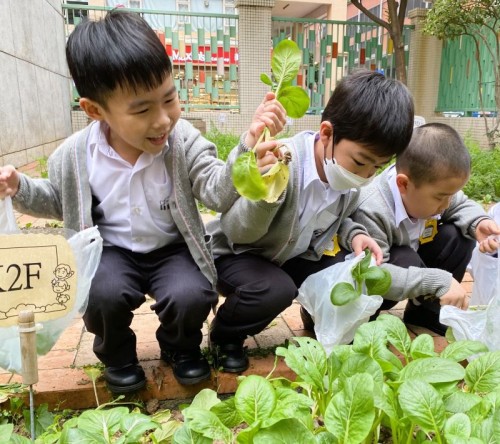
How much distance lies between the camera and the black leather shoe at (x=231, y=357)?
141 cm

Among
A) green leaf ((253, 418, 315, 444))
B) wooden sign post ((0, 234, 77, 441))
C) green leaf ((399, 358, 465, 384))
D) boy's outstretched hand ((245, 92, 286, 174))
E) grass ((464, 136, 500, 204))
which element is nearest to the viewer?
green leaf ((253, 418, 315, 444))

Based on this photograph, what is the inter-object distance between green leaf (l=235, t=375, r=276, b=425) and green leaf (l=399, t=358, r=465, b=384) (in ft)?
0.84

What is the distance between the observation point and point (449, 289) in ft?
4.51

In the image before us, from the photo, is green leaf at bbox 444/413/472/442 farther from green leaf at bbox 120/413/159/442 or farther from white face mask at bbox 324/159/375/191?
white face mask at bbox 324/159/375/191

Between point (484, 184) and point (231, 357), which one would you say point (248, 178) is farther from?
point (484, 184)

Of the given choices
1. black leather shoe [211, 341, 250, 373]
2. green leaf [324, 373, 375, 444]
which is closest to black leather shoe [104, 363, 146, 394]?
black leather shoe [211, 341, 250, 373]

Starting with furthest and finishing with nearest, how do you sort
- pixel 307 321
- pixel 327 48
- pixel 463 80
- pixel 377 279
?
pixel 327 48 → pixel 463 80 → pixel 307 321 → pixel 377 279

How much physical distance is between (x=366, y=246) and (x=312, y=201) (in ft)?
0.70

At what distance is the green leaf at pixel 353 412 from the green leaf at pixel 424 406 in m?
0.07

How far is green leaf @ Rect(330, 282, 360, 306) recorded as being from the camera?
1.24 m

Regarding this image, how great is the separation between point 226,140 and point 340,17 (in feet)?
33.9

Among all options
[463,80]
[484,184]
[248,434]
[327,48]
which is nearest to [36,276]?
[248,434]

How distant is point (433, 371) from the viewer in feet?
2.98

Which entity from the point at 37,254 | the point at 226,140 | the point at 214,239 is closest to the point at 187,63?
the point at 226,140
